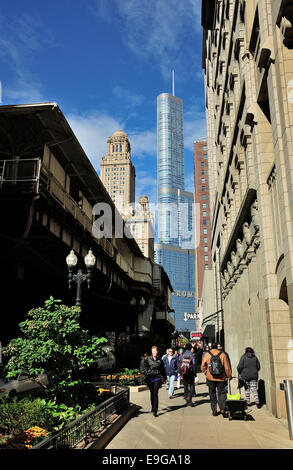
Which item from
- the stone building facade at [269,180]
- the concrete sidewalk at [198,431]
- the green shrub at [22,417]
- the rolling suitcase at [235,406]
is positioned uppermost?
the stone building facade at [269,180]

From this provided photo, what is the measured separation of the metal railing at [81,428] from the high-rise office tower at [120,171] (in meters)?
178

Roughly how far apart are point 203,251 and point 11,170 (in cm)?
10696

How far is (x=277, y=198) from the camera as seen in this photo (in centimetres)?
1223

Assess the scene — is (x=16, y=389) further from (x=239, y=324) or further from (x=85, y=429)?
(x=239, y=324)

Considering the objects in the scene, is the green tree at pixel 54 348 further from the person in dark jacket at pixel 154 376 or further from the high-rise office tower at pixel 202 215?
the high-rise office tower at pixel 202 215

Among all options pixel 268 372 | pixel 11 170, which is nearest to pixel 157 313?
pixel 11 170

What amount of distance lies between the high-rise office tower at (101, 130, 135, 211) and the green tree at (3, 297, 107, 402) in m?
178

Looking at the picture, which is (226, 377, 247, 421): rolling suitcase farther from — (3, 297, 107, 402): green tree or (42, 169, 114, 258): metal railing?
(42, 169, 114, 258): metal railing

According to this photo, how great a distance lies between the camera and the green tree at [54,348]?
869 cm

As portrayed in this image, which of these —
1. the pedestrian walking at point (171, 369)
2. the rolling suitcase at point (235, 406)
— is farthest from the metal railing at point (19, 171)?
the rolling suitcase at point (235, 406)

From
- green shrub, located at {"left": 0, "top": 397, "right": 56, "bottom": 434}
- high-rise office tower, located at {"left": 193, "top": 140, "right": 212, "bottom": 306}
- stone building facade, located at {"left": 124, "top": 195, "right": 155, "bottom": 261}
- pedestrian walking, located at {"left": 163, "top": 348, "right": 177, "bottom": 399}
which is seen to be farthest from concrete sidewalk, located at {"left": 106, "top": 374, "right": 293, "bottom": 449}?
high-rise office tower, located at {"left": 193, "top": 140, "right": 212, "bottom": 306}

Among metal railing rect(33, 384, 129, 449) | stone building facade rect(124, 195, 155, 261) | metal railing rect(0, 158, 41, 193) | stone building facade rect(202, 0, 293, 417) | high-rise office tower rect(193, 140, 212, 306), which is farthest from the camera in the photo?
high-rise office tower rect(193, 140, 212, 306)

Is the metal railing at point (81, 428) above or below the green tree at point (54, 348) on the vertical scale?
below

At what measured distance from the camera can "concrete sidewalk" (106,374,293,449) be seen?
25.0ft
